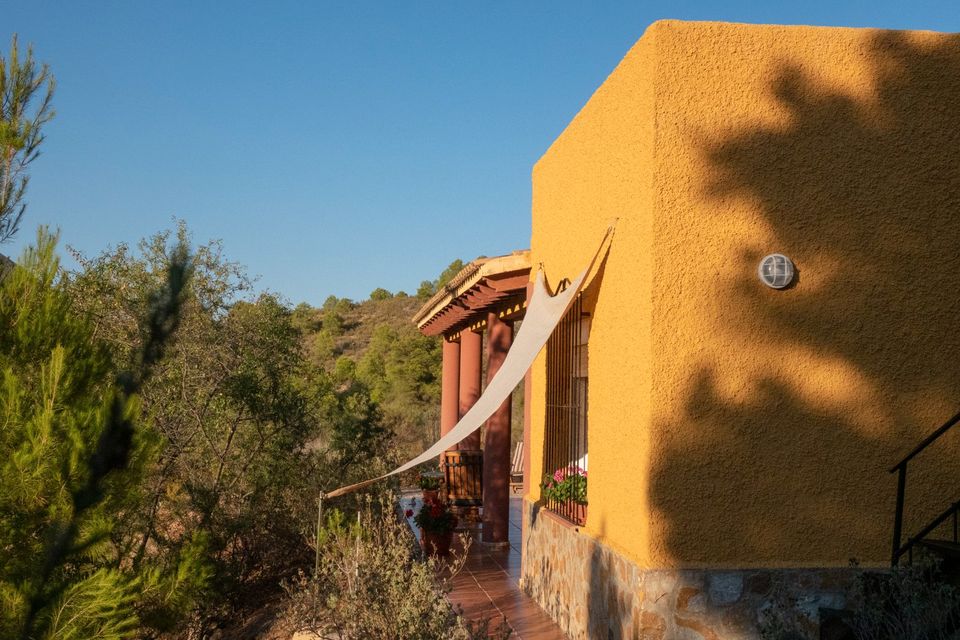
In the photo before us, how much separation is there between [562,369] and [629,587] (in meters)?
2.90

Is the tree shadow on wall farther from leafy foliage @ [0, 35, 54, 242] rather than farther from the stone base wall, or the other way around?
leafy foliage @ [0, 35, 54, 242]

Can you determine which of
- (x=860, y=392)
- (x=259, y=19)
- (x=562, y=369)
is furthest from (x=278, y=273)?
(x=860, y=392)

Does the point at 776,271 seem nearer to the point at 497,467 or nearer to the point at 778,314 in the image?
the point at 778,314

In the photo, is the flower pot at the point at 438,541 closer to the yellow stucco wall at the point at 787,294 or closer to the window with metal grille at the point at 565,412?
the window with metal grille at the point at 565,412

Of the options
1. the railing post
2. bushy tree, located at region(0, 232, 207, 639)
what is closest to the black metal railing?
the railing post

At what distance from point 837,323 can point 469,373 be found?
774 cm

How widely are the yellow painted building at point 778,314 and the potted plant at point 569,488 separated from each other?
132 cm

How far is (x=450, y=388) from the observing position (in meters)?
14.9

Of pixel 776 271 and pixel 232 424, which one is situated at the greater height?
pixel 776 271

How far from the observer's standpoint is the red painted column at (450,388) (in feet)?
47.8

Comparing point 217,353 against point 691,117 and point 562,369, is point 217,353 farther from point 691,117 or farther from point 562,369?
point 691,117

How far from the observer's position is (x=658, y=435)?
568 cm

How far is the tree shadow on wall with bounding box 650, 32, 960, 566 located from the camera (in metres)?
5.68

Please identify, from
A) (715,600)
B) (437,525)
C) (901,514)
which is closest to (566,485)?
(715,600)
